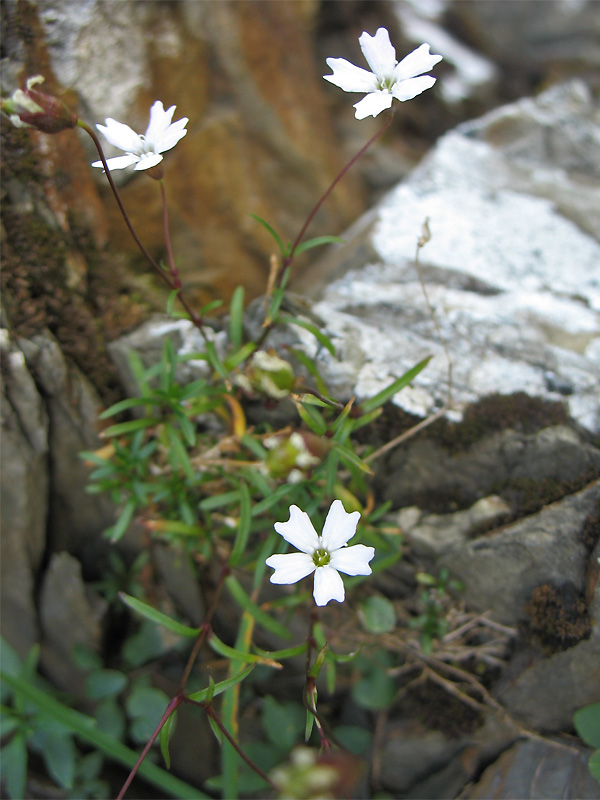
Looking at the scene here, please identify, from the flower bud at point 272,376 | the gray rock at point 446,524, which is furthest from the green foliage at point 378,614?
the flower bud at point 272,376

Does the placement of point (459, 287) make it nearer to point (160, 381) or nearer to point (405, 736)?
point (160, 381)

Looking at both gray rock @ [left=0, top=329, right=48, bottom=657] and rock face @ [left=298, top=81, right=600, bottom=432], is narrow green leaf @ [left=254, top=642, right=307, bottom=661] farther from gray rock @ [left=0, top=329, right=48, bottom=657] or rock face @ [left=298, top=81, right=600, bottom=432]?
gray rock @ [left=0, top=329, right=48, bottom=657]

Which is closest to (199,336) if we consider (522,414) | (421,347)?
(421,347)

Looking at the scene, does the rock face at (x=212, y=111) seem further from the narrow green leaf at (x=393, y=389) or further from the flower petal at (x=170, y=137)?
the narrow green leaf at (x=393, y=389)

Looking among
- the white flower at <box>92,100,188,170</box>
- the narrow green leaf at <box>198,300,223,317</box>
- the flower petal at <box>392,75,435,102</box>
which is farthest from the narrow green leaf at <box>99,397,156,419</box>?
the flower petal at <box>392,75,435,102</box>

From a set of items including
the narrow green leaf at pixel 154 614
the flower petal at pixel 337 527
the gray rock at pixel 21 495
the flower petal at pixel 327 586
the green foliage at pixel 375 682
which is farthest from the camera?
the green foliage at pixel 375 682

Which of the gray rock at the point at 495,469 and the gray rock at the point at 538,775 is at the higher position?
the gray rock at the point at 495,469

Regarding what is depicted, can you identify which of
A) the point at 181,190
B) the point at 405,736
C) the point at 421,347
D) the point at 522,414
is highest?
the point at 181,190
